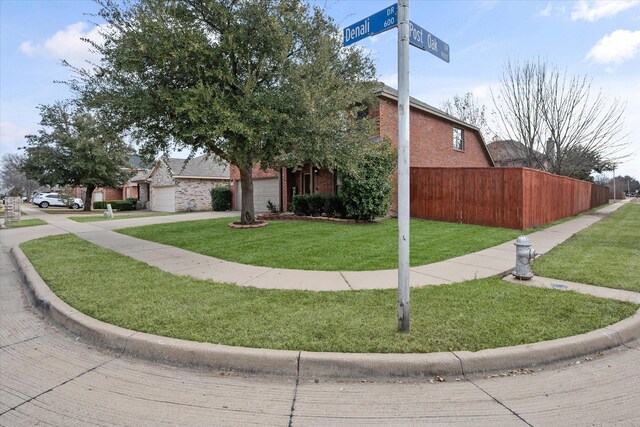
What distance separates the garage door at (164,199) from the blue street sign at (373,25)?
25.3 meters

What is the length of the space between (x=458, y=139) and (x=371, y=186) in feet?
35.7

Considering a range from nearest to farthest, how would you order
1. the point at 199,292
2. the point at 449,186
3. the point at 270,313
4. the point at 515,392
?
the point at 515,392 < the point at 270,313 < the point at 199,292 < the point at 449,186

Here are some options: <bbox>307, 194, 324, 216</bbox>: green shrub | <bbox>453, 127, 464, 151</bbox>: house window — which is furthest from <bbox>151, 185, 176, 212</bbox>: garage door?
<bbox>453, 127, 464, 151</bbox>: house window

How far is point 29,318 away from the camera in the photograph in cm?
474

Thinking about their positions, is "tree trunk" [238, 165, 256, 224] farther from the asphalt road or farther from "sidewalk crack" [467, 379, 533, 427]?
"sidewalk crack" [467, 379, 533, 427]

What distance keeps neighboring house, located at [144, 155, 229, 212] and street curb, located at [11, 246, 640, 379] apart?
23127 millimetres

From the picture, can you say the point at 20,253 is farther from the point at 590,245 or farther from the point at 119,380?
the point at 590,245

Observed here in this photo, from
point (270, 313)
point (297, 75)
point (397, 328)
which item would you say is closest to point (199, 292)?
point (270, 313)

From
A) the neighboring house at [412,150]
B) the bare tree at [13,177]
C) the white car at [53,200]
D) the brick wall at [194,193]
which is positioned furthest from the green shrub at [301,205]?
the bare tree at [13,177]

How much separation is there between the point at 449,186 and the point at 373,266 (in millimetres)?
8636

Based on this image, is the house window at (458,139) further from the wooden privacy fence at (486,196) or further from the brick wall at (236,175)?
the brick wall at (236,175)

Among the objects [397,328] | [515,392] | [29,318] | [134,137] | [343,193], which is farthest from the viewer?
[343,193]

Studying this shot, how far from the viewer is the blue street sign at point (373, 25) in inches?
148

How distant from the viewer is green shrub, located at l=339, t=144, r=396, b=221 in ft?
41.1
